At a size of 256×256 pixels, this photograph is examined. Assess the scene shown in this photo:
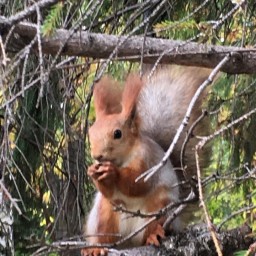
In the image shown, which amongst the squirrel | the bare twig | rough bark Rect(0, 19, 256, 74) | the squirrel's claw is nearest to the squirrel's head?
the squirrel

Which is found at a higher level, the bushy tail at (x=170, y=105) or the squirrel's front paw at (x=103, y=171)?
the bushy tail at (x=170, y=105)

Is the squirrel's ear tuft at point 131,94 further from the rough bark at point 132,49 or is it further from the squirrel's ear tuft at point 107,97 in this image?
the rough bark at point 132,49

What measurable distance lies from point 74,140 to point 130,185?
37 cm

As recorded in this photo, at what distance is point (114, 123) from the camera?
114 inches

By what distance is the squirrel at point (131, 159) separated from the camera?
2809 mm

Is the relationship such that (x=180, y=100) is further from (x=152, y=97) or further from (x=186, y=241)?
(x=186, y=241)

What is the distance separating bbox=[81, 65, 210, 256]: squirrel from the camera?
111 inches

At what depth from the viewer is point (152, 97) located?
3.33m

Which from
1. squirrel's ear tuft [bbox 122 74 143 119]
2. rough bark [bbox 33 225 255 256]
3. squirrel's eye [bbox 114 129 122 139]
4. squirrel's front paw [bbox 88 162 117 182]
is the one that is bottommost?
rough bark [bbox 33 225 255 256]

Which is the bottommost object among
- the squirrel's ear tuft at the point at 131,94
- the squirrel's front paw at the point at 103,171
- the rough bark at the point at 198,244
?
the rough bark at the point at 198,244

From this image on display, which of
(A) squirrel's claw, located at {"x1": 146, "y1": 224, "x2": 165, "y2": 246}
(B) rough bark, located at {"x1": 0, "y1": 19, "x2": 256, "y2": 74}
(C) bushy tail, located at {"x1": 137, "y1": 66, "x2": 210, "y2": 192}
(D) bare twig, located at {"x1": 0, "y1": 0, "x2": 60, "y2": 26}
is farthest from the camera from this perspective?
(C) bushy tail, located at {"x1": 137, "y1": 66, "x2": 210, "y2": 192}

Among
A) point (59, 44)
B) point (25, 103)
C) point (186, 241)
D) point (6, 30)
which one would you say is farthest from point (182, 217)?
point (6, 30)

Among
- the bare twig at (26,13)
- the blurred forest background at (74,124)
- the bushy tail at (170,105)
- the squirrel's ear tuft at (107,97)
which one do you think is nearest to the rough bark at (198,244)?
the blurred forest background at (74,124)

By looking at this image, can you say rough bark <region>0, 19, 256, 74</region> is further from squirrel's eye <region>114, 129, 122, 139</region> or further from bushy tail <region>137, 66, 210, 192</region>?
bushy tail <region>137, 66, 210, 192</region>
